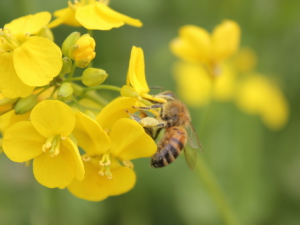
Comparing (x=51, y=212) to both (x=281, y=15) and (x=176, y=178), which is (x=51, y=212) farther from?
(x=281, y=15)

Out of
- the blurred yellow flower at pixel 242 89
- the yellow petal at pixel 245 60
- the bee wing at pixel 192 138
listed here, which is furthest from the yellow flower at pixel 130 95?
the yellow petal at pixel 245 60

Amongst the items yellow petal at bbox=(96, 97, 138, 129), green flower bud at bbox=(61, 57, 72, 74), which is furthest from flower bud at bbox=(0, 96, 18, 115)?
yellow petal at bbox=(96, 97, 138, 129)

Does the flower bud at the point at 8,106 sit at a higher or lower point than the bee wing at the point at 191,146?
higher

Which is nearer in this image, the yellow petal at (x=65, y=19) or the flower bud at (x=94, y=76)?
the flower bud at (x=94, y=76)

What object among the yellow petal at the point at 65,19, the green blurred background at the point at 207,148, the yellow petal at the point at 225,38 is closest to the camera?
the yellow petal at the point at 65,19

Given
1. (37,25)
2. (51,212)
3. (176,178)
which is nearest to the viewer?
(37,25)

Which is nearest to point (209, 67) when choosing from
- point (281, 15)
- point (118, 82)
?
point (118, 82)

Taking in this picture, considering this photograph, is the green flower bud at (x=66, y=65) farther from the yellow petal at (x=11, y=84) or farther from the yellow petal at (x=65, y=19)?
the yellow petal at (x=65, y=19)
